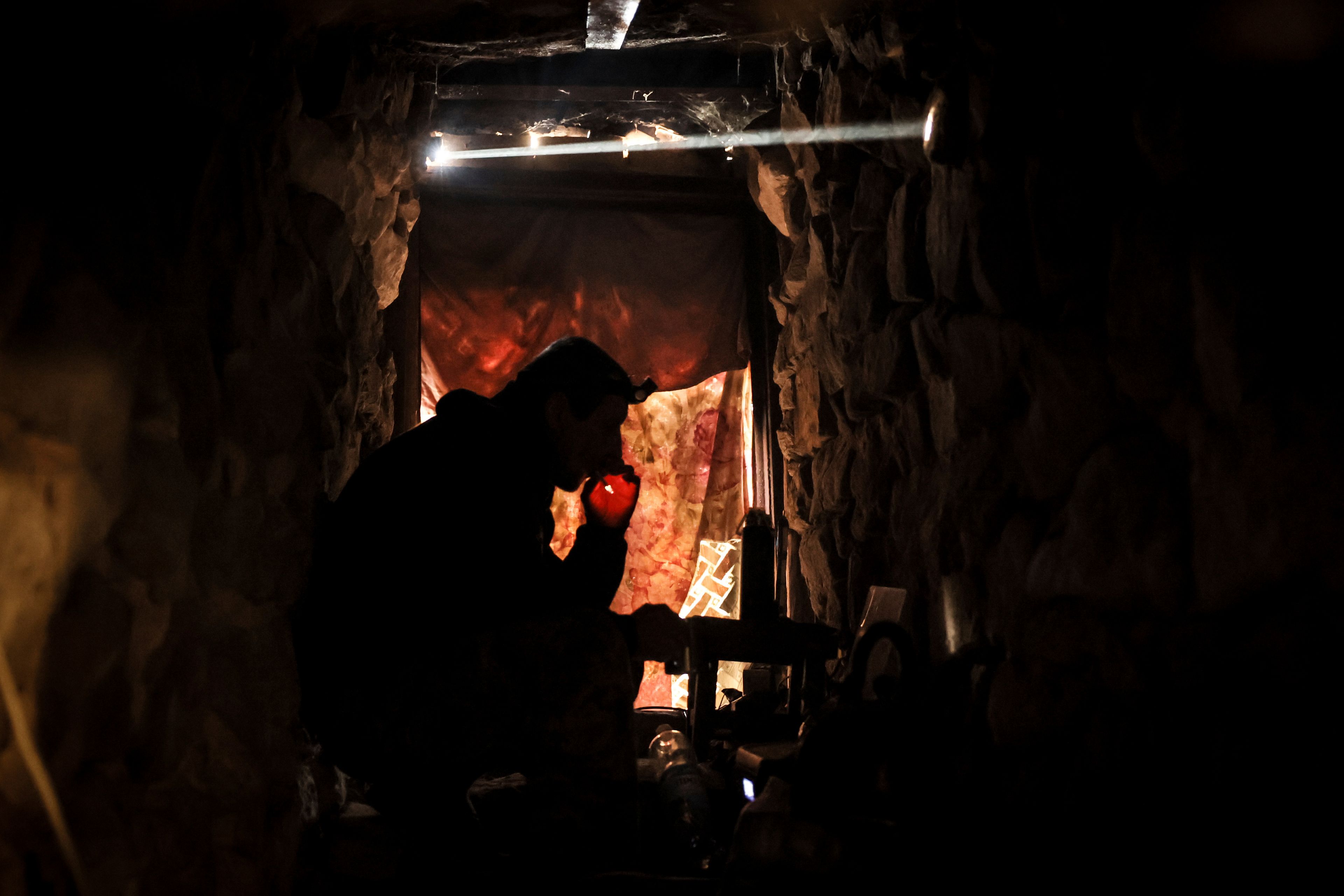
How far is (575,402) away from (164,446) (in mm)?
1312

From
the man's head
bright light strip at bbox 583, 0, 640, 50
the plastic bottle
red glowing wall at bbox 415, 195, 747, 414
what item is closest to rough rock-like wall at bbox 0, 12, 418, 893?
the man's head

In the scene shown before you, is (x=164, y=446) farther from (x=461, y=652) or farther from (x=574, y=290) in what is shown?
(x=574, y=290)

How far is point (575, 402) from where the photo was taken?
278 centimetres

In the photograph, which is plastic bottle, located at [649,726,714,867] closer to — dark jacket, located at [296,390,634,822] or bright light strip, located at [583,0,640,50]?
dark jacket, located at [296,390,634,822]

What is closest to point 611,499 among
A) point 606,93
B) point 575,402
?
point 575,402

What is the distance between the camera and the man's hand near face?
10.4 feet

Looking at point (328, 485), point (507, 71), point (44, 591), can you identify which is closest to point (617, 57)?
point (507, 71)

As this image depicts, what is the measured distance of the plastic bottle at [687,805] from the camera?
232 centimetres

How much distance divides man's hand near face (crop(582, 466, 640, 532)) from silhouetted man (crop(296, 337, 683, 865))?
72 cm

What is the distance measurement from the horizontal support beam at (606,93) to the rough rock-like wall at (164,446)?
1.35 meters

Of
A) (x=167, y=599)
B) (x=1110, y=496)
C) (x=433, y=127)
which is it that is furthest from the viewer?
(x=433, y=127)

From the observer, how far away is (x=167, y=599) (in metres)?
1.61

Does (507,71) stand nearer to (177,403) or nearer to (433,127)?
(433,127)

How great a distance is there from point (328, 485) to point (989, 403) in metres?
1.76
